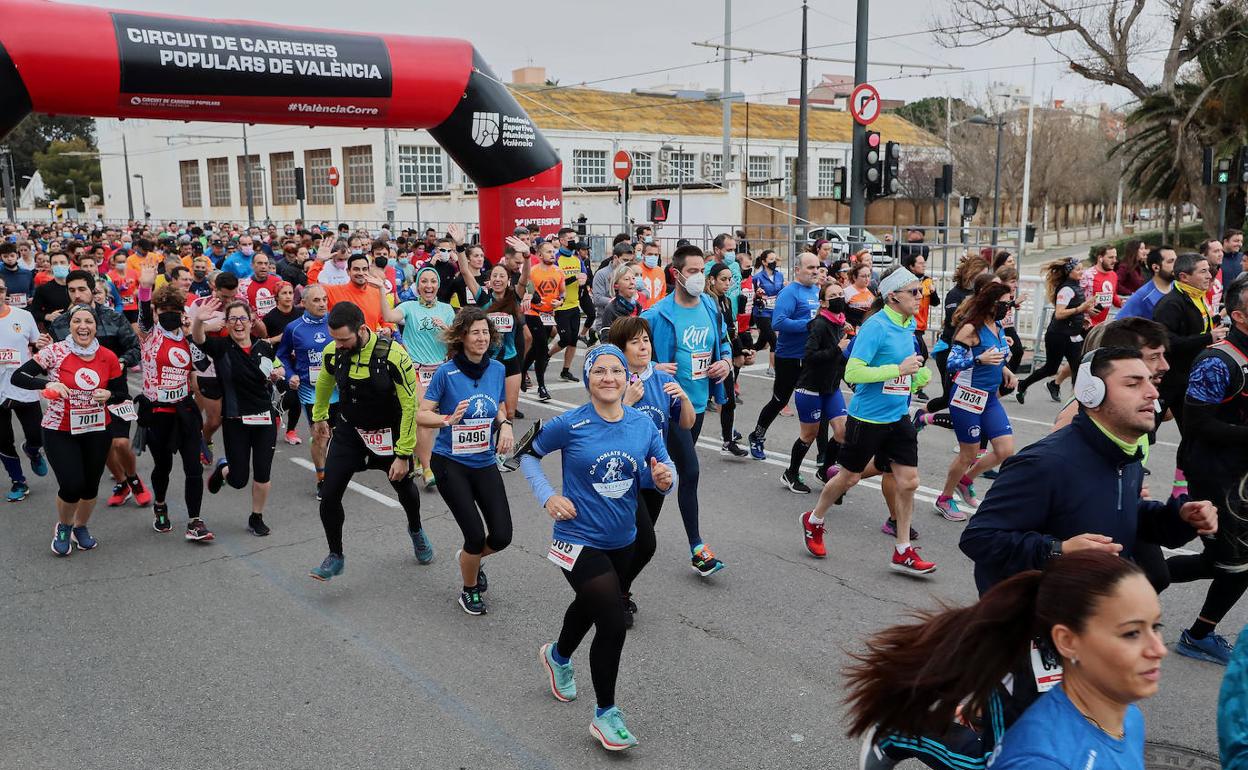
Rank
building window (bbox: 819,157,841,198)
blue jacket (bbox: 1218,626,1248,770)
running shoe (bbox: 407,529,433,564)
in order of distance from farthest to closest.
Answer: building window (bbox: 819,157,841,198) < running shoe (bbox: 407,529,433,564) < blue jacket (bbox: 1218,626,1248,770)

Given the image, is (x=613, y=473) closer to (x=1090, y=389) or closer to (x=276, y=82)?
(x=1090, y=389)

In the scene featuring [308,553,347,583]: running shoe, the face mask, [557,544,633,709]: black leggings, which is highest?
the face mask

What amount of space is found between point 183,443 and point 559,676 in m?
3.76

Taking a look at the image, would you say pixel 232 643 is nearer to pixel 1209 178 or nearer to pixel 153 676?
pixel 153 676

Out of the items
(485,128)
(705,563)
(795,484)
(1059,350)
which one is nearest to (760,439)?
(795,484)

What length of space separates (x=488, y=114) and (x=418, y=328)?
968cm

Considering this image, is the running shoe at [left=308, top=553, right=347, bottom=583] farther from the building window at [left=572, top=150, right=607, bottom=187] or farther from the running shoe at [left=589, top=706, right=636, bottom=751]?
the building window at [left=572, top=150, right=607, bottom=187]

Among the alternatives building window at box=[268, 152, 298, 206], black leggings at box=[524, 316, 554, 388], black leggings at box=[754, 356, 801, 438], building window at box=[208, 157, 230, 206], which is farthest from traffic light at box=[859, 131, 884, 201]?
building window at box=[208, 157, 230, 206]

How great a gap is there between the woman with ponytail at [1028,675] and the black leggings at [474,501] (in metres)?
3.04

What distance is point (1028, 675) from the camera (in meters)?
2.49

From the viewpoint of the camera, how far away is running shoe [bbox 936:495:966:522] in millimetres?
7336

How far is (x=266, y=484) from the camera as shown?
729 centimetres

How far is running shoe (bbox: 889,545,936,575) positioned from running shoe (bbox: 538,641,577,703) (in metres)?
2.51

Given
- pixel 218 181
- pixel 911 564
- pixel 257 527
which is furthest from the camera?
pixel 218 181
